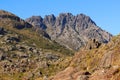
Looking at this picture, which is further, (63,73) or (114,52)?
(114,52)

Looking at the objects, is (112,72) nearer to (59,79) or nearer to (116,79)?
(116,79)

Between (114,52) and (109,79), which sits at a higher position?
(114,52)

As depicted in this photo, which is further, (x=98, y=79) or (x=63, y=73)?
(x=63, y=73)

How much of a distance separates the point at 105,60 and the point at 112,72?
88.1 meters

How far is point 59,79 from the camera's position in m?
92.8

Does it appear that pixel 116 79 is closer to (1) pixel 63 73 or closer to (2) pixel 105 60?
(1) pixel 63 73

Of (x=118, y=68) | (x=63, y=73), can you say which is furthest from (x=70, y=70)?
(x=118, y=68)

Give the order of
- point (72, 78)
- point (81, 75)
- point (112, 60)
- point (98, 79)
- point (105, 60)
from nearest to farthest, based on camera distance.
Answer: point (98, 79) < point (81, 75) < point (72, 78) < point (112, 60) < point (105, 60)

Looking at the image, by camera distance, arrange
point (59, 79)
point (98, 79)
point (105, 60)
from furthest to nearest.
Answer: point (105, 60), point (59, 79), point (98, 79)

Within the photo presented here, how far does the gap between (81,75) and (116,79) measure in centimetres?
1392

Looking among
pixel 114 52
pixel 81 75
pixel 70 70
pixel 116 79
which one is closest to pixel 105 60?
pixel 114 52

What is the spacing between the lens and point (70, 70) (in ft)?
317

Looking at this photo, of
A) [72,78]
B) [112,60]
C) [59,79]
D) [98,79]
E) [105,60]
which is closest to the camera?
[98,79]

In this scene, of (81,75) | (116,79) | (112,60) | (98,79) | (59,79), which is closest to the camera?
(116,79)
